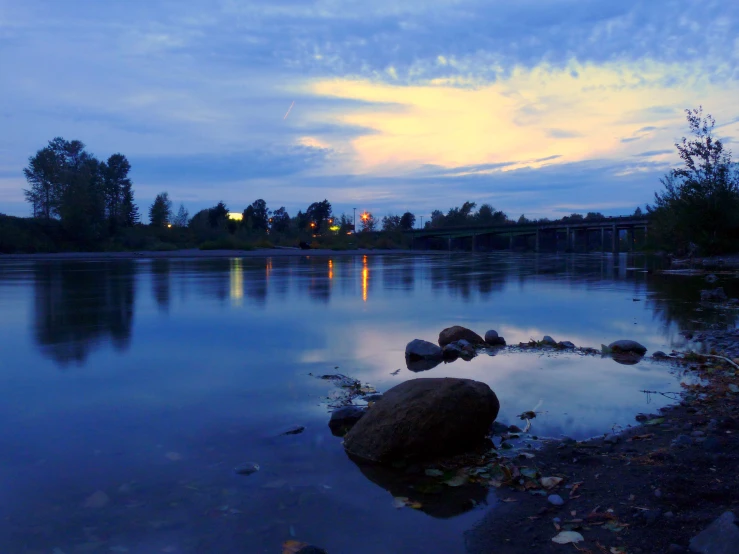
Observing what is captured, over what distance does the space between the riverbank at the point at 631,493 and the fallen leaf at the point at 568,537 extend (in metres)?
0.03

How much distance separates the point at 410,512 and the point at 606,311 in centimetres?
1313

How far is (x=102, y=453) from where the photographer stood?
18.8ft

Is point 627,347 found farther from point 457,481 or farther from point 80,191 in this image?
point 80,191

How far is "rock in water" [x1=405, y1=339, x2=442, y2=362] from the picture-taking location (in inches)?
395

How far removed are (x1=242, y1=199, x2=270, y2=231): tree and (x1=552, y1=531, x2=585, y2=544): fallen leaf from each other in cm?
11657

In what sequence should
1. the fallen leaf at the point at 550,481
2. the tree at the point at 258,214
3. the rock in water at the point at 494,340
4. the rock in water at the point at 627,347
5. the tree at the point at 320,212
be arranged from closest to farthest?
the fallen leaf at the point at 550,481
the rock in water at the point at 627,347
the rock in water at the point at 494,340
the tree at the point at 258,214
the tree at the point at 320,212

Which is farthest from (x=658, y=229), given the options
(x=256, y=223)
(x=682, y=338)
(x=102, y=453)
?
(x=256, y=223)

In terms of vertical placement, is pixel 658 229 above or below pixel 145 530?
above

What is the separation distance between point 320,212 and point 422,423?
14989cm

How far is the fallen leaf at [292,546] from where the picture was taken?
405 centimetres

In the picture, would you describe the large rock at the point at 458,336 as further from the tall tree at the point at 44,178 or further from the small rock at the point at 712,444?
the tall tree at the point at 44,178

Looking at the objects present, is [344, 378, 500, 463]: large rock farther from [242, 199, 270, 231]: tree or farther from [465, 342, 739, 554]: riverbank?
[242, 199, 270, 231]: tree

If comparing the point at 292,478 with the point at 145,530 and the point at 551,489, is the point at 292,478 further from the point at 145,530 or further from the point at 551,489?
the point at 551,489

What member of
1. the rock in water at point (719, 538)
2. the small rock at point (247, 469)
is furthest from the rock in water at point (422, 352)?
the rock in water at point (719, 538)
